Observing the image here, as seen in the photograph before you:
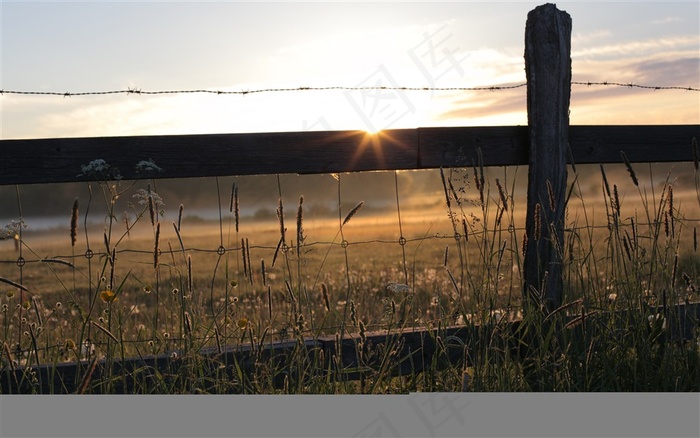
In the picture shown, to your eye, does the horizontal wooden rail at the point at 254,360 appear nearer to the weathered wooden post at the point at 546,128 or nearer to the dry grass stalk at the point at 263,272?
the dry grass stalk at the point at 263,272

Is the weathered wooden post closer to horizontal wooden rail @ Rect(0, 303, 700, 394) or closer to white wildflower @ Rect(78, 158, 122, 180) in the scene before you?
horizontal wooden rail @ Rect(0, 303, 700, 394)

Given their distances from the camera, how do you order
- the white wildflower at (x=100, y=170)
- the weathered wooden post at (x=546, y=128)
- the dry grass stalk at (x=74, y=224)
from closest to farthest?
the dry grass stalk at (x=74, y=224) → the white wildflower at (x=100, y=170) → the weathered wooden post at (x=546, y=128)

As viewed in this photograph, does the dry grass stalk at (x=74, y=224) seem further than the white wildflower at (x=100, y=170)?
No

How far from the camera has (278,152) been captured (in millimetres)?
3770

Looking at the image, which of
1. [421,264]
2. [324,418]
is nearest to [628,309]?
[324,418]

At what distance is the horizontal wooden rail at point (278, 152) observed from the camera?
3.51m

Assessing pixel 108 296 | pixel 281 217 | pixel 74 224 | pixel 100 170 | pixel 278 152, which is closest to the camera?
pixel 74 224

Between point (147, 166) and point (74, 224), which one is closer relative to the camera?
point (74, 224)

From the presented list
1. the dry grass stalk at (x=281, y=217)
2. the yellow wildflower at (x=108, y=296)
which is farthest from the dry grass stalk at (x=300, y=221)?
the yellow wildflower at (x=108, y=296)

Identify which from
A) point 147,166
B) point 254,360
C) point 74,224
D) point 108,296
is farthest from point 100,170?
point 254,360

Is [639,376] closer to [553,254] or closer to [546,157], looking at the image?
[553,254]

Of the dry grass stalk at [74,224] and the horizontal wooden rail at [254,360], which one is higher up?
the dry grass stalk at [74,224]

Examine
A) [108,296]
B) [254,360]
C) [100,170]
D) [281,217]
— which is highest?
[100,170]

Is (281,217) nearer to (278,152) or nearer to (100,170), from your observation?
(278,152)
